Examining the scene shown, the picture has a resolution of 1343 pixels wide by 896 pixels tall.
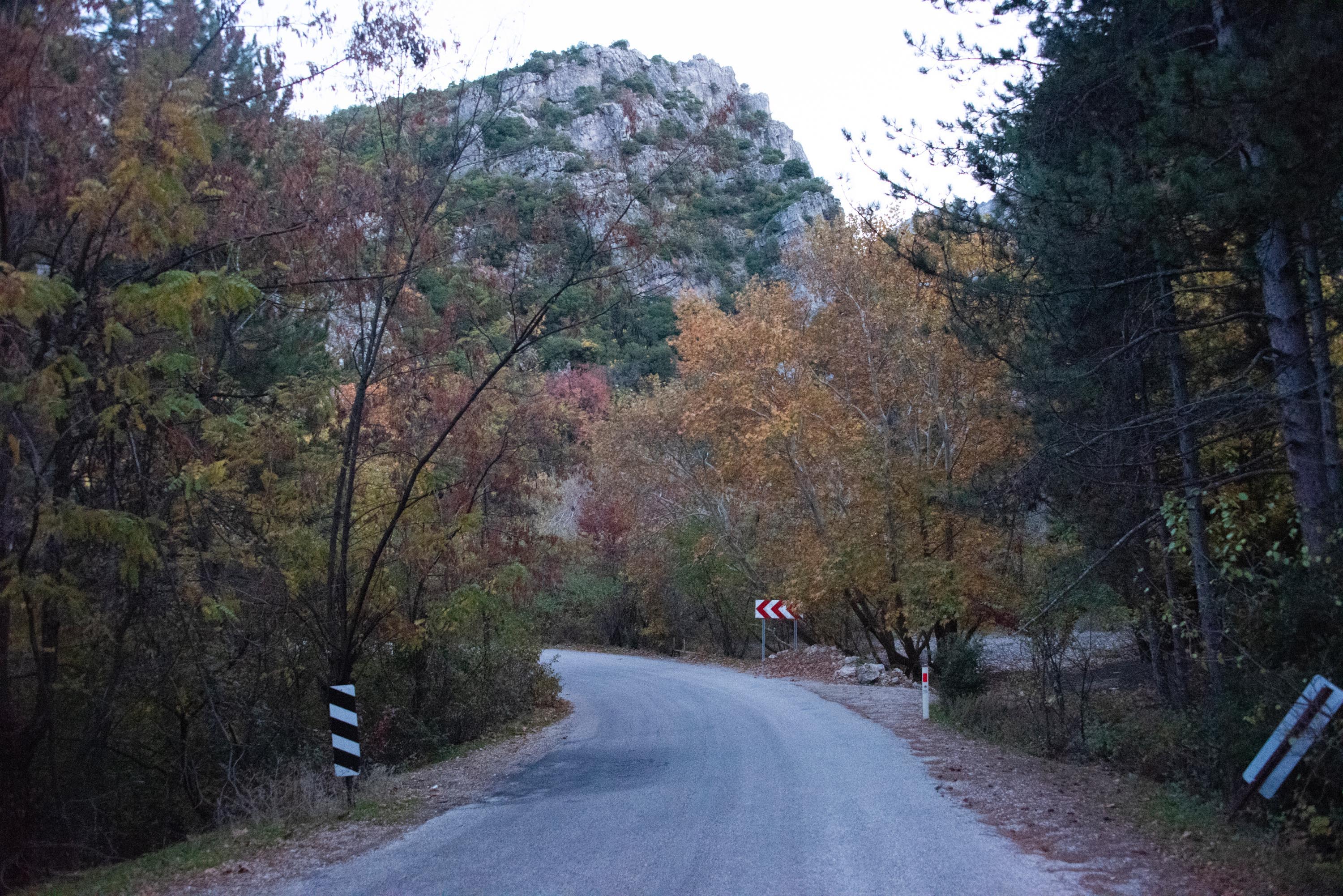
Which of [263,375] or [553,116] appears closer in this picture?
[263,375]

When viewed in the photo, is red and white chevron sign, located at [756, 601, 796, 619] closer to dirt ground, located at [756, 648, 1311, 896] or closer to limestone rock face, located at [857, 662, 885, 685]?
limestone rock face, located at [857, 662, 885, 685]

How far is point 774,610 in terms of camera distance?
2928cm

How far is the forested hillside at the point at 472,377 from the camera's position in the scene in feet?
27.4

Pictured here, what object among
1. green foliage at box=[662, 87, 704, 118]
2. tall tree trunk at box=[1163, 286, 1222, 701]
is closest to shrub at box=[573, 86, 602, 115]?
green foliage at box=[662, 87, 704, 118]

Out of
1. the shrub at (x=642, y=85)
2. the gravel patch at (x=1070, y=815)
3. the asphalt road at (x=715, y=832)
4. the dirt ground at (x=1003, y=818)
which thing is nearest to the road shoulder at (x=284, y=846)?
the dirt ground at (x=1003, y=818)

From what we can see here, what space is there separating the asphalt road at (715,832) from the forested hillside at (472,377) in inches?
99.7

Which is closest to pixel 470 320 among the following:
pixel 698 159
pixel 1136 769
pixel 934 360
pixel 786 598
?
pixel 698 159

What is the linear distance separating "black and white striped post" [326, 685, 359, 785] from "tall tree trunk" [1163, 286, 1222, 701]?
28.3 feet

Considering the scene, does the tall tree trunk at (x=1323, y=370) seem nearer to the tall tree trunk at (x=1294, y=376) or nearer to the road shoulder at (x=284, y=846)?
the tall tree trunk at (x=1294, y=376)

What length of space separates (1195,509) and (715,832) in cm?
754

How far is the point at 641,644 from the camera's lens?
143 feet

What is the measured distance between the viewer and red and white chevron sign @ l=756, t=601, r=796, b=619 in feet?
95.3

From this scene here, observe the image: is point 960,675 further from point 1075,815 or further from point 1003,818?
point 1003,818

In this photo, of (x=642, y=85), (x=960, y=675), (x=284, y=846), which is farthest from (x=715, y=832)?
(x=642, y=85)
